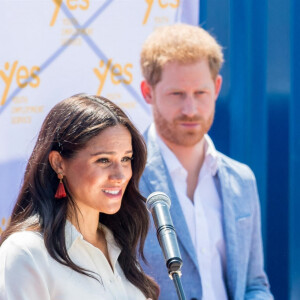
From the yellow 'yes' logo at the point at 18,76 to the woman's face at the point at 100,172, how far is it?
0.79 metres

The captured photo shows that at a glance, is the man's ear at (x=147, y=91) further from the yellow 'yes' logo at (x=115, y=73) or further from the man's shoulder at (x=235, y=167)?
the man's shoulder at (x=235, y=167)

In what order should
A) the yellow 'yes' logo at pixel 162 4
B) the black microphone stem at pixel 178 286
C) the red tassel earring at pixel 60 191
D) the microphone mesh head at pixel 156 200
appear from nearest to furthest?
the black microphone stem at pixel 178 286 < the microphone mesh head at pixel 156 200 < the red tassel earring at pixel 60 191 < the yellow 'yes' logo at pixel 162 4

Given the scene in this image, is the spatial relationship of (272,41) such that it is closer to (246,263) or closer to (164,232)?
(246,263)

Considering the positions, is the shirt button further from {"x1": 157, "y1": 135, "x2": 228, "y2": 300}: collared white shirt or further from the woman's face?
the woman's face

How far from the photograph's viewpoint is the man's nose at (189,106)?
2.59 m

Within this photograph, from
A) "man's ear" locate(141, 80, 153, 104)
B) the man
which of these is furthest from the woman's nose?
"man's ear" locate(141, 80, 153, 104)

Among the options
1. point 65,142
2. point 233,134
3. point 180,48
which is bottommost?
point 65,142

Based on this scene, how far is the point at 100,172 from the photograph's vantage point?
186 centimetres

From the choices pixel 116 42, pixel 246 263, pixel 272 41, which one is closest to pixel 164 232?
pixel 246 263

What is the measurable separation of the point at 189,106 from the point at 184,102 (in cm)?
3

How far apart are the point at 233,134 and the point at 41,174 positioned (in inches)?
49.7

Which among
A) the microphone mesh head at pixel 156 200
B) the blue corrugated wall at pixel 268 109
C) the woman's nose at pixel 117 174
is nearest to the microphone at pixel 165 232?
the microphone mesh head at pixel 156 200

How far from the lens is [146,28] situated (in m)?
2.78

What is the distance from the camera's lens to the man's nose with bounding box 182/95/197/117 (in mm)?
2592
